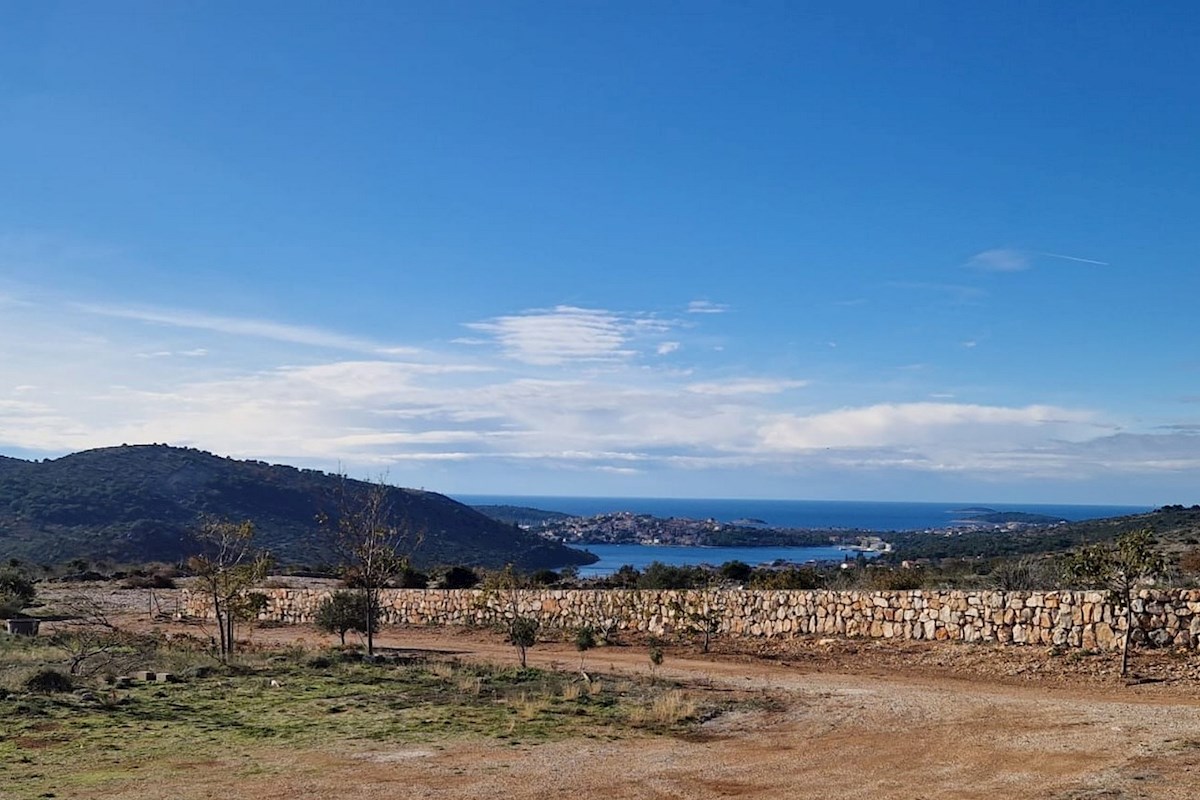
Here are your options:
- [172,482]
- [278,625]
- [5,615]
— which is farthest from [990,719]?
[172,482]

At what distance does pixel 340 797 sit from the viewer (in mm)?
9914

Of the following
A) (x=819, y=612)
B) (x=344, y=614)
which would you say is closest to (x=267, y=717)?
(x=344, y=614)

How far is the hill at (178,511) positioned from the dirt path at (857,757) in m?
47.2

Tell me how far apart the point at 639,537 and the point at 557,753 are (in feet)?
309

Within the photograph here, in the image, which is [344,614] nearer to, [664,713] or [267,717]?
[267,717]

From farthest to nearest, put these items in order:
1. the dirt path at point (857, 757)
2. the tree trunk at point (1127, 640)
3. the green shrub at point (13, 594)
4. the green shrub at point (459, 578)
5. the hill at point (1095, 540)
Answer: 1. the hill at point (1095, 540)
2. the green shrub at point (459, 578)
3. the green shrub at point (13, 594)
4. the tree trunk at point (1127, 640)
5. the dirt path at point (857, 757)

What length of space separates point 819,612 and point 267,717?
43.8 feet

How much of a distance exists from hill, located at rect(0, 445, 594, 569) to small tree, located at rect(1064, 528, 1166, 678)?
1754 inches

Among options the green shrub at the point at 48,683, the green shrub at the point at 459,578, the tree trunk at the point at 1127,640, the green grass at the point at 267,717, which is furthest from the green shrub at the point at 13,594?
the tree trunk at the point at 1127,640

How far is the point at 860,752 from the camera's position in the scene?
12.1m

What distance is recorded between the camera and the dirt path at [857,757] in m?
10.2

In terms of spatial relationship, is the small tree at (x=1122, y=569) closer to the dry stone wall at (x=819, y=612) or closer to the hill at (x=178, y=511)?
the dry stone wall at (x=819, y=612)

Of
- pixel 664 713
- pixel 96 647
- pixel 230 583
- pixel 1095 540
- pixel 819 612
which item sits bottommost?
pixel 96 647

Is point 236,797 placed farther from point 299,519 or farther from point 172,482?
point 172,482
